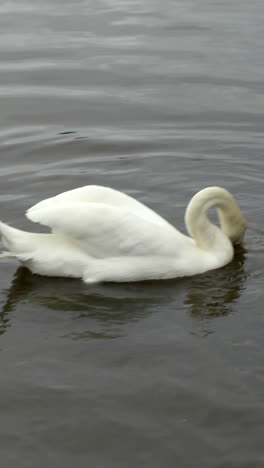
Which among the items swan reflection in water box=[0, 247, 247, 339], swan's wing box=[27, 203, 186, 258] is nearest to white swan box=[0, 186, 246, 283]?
swan's wing box=[27, 203, 186, 258]

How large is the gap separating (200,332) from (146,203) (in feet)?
10.2

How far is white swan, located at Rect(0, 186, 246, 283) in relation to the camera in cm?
909

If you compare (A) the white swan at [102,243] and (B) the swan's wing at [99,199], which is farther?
(B) the swan's wing at [99,199]

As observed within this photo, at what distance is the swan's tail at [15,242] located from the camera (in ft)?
30.4

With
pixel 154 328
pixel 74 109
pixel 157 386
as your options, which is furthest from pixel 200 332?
pixel 74 109

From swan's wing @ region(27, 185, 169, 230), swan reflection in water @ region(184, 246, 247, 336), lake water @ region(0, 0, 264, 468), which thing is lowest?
swan reflection in water @ region(184, 246, 247, 336)

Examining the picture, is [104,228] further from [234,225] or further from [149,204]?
[149,204]

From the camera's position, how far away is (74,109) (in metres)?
15.2

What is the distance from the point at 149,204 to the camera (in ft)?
37.0

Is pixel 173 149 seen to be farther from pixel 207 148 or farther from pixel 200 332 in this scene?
pixel 200 332

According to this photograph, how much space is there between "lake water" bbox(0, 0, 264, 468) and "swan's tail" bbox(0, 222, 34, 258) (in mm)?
354

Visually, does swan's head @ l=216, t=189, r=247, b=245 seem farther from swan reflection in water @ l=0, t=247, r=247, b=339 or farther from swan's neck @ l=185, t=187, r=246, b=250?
swan reflection in water @ l=0, t=247, r=247, b=339

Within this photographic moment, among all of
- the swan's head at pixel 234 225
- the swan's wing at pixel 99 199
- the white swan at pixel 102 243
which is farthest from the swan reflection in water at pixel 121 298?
the swan's wing at pixel 99 199

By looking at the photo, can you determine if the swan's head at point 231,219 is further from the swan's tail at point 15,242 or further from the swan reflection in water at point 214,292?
the swan's tail at point 15,242
